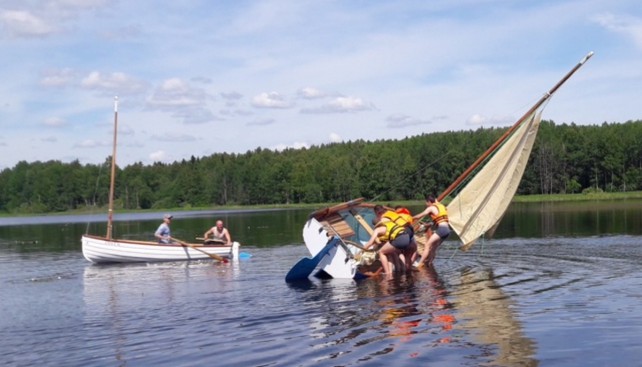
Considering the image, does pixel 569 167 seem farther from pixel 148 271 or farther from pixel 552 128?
pixel 148 271

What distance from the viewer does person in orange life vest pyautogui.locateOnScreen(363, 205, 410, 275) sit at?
23266 mm

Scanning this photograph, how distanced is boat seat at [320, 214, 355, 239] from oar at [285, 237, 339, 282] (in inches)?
85.8

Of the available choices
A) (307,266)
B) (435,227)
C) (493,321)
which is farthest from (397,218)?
(493,321)

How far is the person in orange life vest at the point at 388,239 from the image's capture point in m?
23.3

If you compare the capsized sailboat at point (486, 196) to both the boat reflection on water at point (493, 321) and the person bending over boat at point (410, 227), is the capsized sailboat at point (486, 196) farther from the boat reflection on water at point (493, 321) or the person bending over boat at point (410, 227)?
the boat reflection on water at point (493, 321)

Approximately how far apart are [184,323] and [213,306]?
236 centimetres

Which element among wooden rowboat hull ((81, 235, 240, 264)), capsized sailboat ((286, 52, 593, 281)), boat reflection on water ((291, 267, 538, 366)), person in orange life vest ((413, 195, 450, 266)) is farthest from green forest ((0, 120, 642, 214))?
boat reflection on water ((291, 267, 538, 366))

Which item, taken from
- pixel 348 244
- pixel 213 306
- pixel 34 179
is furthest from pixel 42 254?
pixel 34 179

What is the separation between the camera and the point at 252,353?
13.3m

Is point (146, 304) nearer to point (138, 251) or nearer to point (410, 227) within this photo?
point (410, 227)

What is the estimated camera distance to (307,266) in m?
23.1

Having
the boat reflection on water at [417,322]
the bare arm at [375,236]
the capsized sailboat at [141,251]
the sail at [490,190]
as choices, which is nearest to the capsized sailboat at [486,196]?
the sail at [490,190]

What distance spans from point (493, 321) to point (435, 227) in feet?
33.4

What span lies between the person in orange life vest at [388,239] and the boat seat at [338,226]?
2.32m
